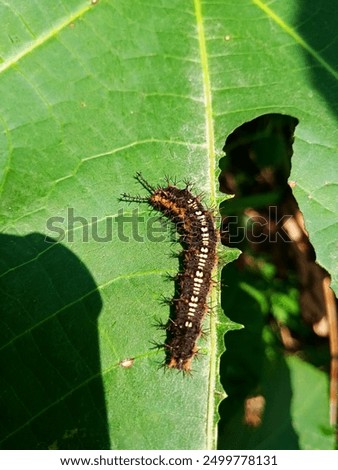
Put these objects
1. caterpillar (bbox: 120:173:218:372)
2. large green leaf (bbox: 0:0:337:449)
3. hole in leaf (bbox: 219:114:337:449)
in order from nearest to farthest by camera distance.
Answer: large green leaf (bbox: 0:0:337:449) < caterpillar (bbox: 120:173:218:372) < hole in leaf (bbox: 219:114:337:449)

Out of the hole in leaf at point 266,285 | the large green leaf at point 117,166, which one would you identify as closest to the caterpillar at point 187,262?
the large green leaf at point 117,166

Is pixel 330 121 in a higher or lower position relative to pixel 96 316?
higher

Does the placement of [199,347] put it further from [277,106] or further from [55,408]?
[277,106]

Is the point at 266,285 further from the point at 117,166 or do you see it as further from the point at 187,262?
the point at 117,166

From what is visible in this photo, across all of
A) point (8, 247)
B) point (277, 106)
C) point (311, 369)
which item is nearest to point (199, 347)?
point (8, 247)

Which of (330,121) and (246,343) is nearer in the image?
(330,121)

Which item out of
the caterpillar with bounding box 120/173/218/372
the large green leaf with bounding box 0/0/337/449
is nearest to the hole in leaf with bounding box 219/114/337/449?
the caterpillar with bounding box 120/173/218/372

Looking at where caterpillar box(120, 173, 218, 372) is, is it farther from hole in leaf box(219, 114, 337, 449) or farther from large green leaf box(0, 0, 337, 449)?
hole in leaf box(219, 114, 337, 449)
